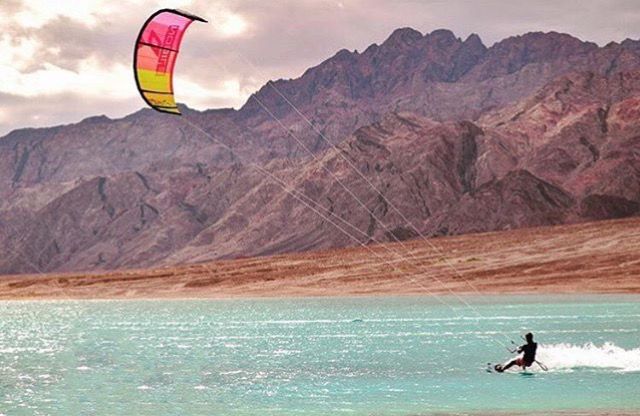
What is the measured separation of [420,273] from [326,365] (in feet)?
337

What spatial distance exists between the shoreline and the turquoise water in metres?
44.5

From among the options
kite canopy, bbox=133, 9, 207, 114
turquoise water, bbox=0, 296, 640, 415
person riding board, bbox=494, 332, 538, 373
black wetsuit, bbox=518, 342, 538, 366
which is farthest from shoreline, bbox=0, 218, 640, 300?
kite canopy, bbox=133, 9, 207, 114

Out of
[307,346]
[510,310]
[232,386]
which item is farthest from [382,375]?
[510,310]

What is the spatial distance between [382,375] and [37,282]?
15438cm

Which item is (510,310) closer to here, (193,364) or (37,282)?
(193,364)

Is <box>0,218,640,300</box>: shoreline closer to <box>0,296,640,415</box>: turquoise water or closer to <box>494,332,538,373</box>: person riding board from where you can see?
<box>0,296,640,415</box>: turquoise water

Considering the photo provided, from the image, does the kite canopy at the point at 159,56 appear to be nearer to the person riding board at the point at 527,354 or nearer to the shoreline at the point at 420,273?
the person riding board at the point at 527,354

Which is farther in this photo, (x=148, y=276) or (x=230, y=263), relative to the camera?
(x=230, y=263)

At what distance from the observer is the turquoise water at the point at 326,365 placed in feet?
107

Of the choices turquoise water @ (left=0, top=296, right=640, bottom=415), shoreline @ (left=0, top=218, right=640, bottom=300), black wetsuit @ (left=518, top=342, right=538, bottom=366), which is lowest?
turquoise water @ (left=0, top=296, right=640, bottom=415)

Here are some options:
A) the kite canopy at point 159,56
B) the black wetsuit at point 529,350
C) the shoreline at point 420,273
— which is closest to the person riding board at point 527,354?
the black wetsuit at point 529,350

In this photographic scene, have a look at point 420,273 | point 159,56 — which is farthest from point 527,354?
point 420,273

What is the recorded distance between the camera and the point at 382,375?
4050 centimetres

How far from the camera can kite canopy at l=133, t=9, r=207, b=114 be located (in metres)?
31.1
